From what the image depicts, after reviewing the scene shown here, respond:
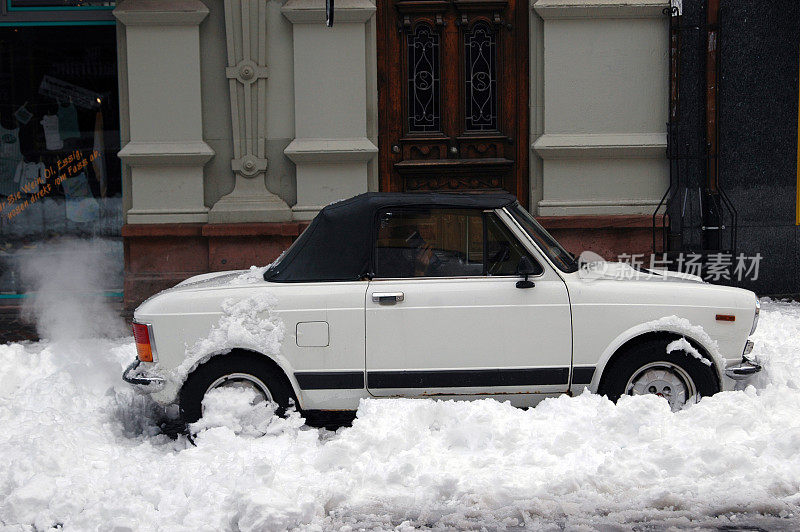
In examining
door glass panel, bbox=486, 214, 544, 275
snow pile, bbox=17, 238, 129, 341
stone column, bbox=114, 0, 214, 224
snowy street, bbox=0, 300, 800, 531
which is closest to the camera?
snowy street, bbox=0, 300, 800, 531

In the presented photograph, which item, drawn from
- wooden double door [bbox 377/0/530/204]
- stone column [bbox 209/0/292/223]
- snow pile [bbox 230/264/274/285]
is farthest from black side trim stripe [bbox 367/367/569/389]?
wooden double door [bbox 377/0/530/204]

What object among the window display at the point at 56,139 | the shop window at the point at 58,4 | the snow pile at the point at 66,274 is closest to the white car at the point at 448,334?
the snow pile at the point at 66,274

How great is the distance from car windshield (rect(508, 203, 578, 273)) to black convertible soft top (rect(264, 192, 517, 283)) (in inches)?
6.5

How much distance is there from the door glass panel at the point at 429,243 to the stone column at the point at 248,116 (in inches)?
200

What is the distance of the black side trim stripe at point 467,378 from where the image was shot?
5.70 meters

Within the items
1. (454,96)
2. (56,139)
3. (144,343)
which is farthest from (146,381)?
(56,139)

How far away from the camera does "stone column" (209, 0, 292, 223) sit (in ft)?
34.9

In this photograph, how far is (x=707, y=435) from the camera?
5.18 m

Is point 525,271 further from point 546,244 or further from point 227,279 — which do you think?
point 227,279

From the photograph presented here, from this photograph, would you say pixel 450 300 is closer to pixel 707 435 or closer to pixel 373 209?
pixel 373 209

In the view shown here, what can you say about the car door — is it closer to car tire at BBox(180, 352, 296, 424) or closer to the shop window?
car tire at BBox(180, 352, 296, 424)

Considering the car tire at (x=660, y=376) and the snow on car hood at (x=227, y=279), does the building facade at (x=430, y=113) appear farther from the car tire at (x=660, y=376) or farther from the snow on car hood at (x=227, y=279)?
the car tire at (x=660, y=376)

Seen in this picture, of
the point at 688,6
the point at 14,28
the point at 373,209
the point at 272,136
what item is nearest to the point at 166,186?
the point at 272,136

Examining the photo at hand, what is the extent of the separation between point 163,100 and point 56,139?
1.62 m
